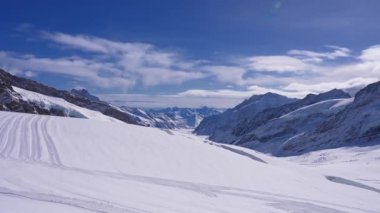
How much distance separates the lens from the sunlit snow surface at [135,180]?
12242 mm

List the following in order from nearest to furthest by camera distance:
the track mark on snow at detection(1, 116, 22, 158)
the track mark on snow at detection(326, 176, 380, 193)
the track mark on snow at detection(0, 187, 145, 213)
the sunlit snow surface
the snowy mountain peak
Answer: the track mark on snow at detection(0, 187, 145, 213)
the sunlit snow surface
the track mark on snow at detection(1, 116, 22, 158)
the track mark on snow at detection(326, 176, 380, 193)
the snowy mountain peak

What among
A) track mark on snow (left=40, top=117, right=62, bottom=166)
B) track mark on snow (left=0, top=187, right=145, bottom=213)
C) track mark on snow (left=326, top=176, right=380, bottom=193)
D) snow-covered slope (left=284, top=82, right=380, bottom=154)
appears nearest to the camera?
track mark on snow (left=0, top=187, right=145, bottom=213)

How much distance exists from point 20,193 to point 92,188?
271cm

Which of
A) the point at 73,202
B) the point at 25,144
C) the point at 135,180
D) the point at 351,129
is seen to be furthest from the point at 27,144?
the point at 351,129

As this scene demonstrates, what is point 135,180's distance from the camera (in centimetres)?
1714

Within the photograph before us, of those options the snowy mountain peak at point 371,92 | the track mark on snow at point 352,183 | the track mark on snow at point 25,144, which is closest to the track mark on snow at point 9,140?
the track mark on snow at point 25,144

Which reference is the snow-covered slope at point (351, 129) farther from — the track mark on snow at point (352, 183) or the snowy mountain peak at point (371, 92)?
the track mark on snow at point (352, 183)

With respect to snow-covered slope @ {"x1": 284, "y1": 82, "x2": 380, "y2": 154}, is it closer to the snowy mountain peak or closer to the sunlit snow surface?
the snowy mountain peak

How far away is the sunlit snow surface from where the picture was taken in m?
12.2

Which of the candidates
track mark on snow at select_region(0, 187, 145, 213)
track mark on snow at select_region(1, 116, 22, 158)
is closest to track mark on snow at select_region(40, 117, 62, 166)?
track mark on snow at select_region(1, 116, 22, 158)

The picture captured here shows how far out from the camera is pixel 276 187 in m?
21.5

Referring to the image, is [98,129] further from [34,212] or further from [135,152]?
[34,212]

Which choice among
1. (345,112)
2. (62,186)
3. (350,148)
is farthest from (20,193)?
(345,112)

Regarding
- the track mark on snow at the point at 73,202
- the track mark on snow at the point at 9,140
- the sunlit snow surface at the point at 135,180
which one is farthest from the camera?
the track mark on snow at the point at 9,140
